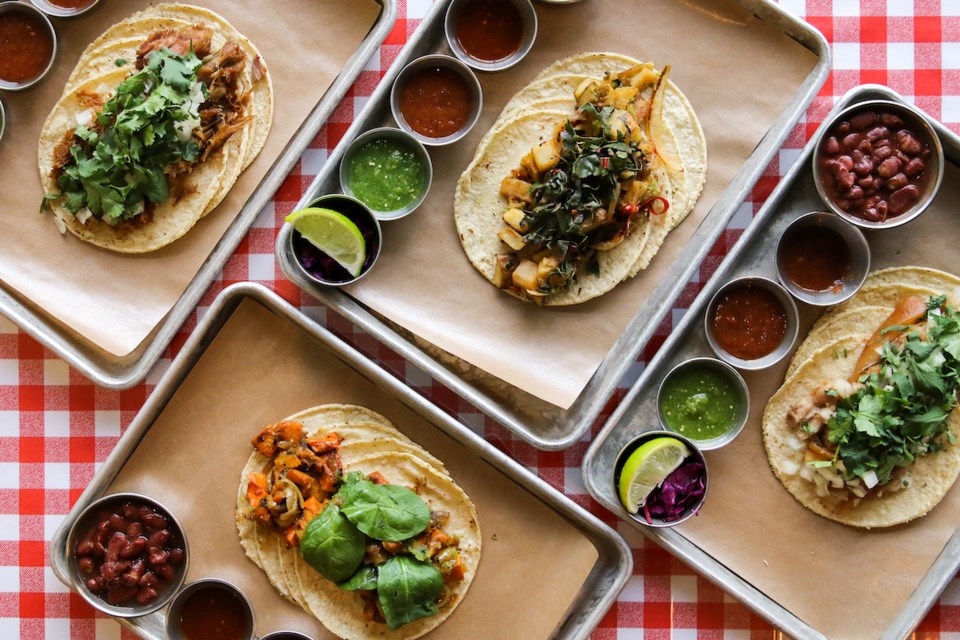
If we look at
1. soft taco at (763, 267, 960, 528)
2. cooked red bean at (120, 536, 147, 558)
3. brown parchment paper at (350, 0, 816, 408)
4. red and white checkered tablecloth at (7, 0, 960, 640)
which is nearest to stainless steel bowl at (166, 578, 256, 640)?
cooked red bean at (120, 536, 147, 558)

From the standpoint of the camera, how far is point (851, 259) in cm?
505

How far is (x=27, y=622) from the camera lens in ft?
17.7

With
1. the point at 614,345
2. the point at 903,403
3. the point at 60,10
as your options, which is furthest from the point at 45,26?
the point at 903,403

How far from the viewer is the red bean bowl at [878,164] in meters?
4.92

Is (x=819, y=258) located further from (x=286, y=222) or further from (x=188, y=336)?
(x=188, y=336)

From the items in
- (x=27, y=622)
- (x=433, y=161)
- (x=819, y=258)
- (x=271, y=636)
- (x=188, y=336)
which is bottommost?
(x=27, y=622)

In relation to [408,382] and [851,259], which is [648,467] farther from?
[851,259]

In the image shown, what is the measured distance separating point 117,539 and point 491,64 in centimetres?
351

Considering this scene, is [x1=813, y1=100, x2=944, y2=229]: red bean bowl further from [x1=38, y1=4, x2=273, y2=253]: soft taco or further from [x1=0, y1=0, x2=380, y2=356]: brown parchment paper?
[x1=38, y1=4, x2=273, y2=253]: soft taco

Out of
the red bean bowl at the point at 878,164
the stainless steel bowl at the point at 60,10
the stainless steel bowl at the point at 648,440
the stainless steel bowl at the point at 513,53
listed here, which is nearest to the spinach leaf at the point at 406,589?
the stainless steel bowl at the point at 648,440

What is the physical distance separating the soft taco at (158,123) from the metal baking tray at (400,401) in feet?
2.15

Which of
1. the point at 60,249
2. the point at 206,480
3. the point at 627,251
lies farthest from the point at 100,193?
the point at 627,251

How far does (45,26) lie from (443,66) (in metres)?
2.43

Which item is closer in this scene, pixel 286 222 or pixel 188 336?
pixel 286 222
